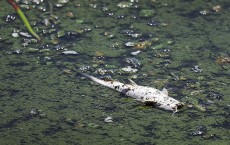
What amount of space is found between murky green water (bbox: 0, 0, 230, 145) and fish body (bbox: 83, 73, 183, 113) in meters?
0.03

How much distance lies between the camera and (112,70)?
2.33 metres

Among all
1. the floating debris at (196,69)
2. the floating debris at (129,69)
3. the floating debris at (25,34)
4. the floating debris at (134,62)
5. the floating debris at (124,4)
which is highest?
the floating debris at (124,4)

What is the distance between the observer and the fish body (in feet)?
6.81

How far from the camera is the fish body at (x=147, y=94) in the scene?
207 centimetres

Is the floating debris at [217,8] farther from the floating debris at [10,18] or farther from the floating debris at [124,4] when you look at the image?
the floating debris at [10,18]

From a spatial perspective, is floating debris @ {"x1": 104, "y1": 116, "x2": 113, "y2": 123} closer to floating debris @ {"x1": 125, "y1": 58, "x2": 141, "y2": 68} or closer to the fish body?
the fish body

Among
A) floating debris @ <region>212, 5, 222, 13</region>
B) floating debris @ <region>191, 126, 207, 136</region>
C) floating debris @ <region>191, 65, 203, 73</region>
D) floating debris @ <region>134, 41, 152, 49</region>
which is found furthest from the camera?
floating debris @ <region>212, 5, 222, 13</region>

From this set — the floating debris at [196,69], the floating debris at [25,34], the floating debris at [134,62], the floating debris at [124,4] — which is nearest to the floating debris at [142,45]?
the floating debris at [134,62]

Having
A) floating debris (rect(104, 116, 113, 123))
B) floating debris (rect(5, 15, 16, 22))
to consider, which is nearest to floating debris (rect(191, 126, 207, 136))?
floating debris (rect(104, 116, 113, 123))

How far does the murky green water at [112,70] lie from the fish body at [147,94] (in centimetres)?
3

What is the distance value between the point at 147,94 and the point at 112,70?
25 centimetres

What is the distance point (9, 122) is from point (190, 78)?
2.45 ft

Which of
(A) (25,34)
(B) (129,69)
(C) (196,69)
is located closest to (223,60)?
(C) (196,69)

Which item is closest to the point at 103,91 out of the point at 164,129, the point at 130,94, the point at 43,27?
the point at 130,94
